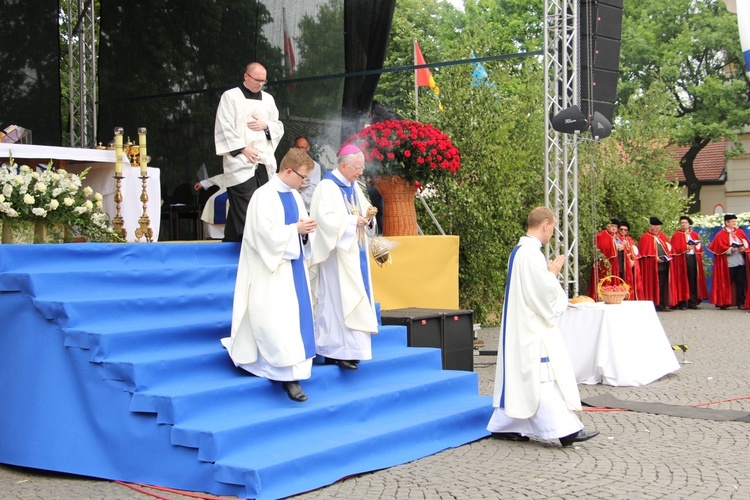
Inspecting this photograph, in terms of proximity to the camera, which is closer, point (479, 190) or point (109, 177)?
point (109, 177)

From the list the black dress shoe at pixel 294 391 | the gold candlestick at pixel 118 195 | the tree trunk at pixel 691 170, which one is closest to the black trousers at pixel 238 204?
the gold candlestick at pixel 118 195

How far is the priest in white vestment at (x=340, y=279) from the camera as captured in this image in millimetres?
7238

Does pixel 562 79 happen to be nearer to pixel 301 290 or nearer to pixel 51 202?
pixel 301 290

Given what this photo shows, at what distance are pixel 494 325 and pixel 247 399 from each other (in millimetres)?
9445

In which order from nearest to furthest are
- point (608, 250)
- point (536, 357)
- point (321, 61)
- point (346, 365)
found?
point (536, 357)
point (346, 365)
point (321, 61)
point (608, 250)

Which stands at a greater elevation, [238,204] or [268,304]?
[238,204]

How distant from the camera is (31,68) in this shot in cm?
1362

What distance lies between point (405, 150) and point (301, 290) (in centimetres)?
425

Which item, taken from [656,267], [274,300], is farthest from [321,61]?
[656,267]

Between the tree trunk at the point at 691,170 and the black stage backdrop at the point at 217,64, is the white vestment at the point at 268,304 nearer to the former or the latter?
the black stage backdrop at the point at 217,64

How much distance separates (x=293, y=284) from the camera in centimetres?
655

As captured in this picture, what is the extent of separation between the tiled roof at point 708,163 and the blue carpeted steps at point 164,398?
114 ft

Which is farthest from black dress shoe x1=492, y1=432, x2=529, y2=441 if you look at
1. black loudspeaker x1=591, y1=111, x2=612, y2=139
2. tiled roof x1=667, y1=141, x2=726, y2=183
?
tiled roof x1=667, y1=141, x2=726, y2=183

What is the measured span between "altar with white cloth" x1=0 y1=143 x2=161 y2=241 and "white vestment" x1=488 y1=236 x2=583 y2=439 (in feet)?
12.8
